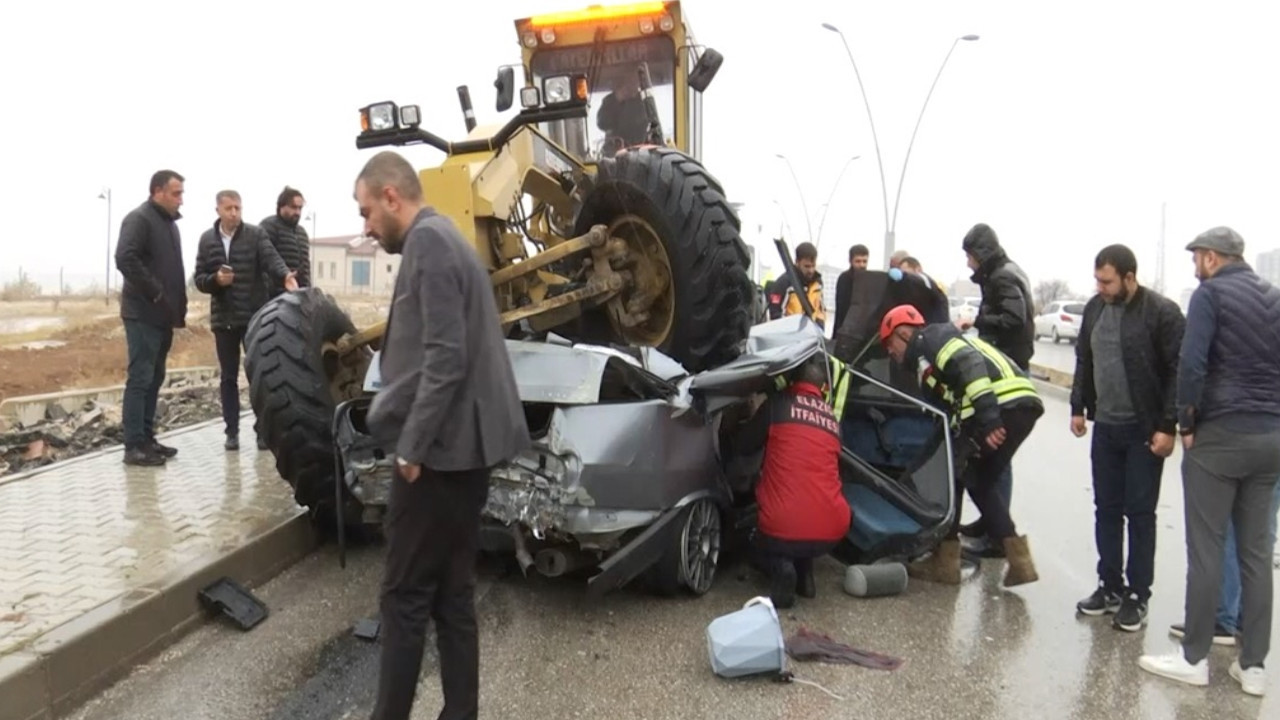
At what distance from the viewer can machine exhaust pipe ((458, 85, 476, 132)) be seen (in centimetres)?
654

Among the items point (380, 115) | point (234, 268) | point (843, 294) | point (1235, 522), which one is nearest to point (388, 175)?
point (380, 115)

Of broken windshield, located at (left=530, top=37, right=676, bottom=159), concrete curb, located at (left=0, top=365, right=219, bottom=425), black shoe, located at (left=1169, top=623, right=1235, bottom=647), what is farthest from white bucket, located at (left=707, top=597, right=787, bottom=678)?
concrete curb, located at (left=0, top=365, right=219, bottom=425)

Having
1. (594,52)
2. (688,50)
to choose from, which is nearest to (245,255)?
(594,52)

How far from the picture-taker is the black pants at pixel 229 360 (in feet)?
22.7

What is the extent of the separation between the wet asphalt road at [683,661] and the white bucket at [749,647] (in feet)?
0.22

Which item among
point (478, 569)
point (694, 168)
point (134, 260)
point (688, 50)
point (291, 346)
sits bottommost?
point (478, 569)

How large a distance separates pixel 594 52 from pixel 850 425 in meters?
3.52

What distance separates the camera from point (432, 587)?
10.1 ft

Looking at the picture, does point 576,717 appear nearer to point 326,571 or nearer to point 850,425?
point 326,571

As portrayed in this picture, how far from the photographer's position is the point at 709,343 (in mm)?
5176

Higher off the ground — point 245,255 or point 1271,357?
point 245,255

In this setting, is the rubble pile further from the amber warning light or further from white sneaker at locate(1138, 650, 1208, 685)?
white sneaker at locate(1138, 650, 1208, 685)

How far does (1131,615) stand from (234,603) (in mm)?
4292

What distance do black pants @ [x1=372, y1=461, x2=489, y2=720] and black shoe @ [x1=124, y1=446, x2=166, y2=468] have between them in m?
4.38
